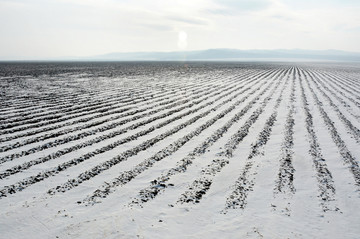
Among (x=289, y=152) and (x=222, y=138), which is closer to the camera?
(x=289, y=152)

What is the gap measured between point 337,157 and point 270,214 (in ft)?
10.6

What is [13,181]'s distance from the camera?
16.3 ft

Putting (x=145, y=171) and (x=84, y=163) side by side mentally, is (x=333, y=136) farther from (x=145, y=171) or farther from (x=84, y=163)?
(x=84, y=163)

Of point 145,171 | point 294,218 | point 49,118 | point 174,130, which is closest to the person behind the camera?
point 294,218

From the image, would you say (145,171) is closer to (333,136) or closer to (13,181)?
(13,181)

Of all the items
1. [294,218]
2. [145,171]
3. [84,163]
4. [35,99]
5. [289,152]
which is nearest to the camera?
[294,218]

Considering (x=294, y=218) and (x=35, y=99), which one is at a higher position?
(x=35, y=99)

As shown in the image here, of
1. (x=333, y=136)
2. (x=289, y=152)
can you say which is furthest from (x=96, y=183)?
(x=333, y=136)

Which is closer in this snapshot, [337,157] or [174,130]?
[337,157]

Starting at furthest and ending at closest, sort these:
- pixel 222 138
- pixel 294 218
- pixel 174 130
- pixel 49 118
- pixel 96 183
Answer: pixel 49 118, pixel 174 130, pixel 222 138, pixel 96 183, pixel 294 218

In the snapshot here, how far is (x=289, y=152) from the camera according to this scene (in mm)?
6410

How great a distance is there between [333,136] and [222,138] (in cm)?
332

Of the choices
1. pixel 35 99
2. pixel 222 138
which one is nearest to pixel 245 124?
pixel 222 138

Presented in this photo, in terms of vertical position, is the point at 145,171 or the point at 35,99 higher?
the point at 35,99
